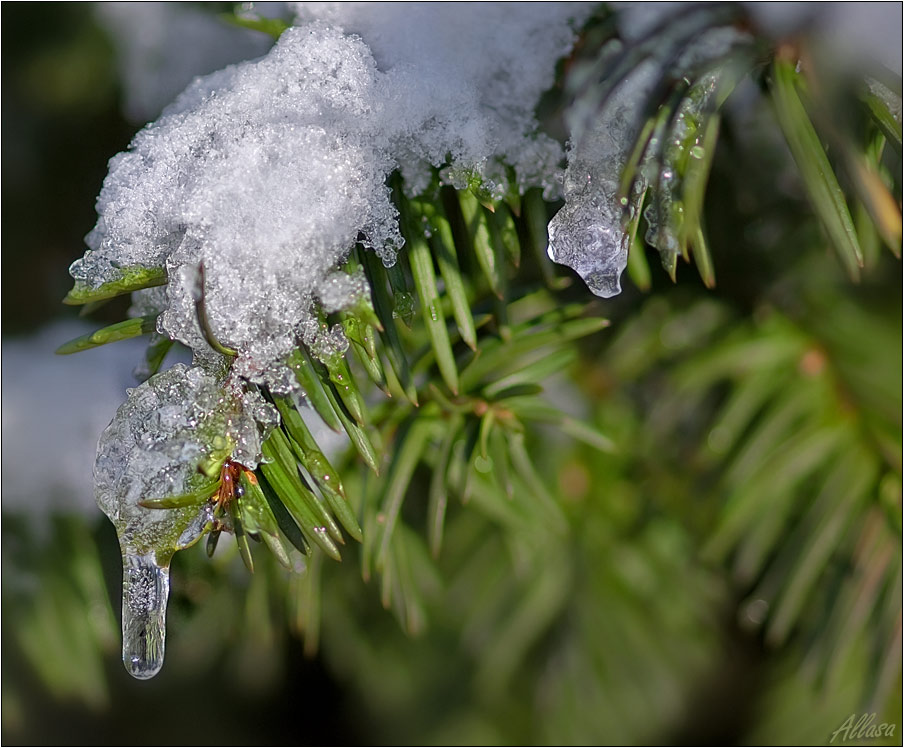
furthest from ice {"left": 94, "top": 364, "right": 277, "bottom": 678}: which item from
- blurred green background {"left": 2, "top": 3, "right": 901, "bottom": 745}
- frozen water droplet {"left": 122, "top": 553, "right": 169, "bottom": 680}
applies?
blurred green background {"left": 2, "top": 3, "right": 901, "bottom": 745}

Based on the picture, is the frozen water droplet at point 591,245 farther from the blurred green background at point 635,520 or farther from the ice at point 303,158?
the blurred green background at point 635,520

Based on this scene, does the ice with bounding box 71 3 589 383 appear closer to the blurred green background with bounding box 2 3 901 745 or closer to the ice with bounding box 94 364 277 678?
the ice with bounding box 94 364 277 678

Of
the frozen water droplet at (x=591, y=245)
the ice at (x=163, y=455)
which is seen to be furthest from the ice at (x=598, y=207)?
the ice at (x=163, y=455)

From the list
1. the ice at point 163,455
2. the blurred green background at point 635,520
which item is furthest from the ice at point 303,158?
the blurred green background at point 635,520

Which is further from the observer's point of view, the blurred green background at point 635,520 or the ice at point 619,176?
the blurred green background at point 635,520

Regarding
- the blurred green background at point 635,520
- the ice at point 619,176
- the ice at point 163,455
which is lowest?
the blurred green background at point 635,520

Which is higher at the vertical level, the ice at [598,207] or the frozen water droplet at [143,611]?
the ice at [598,207]
